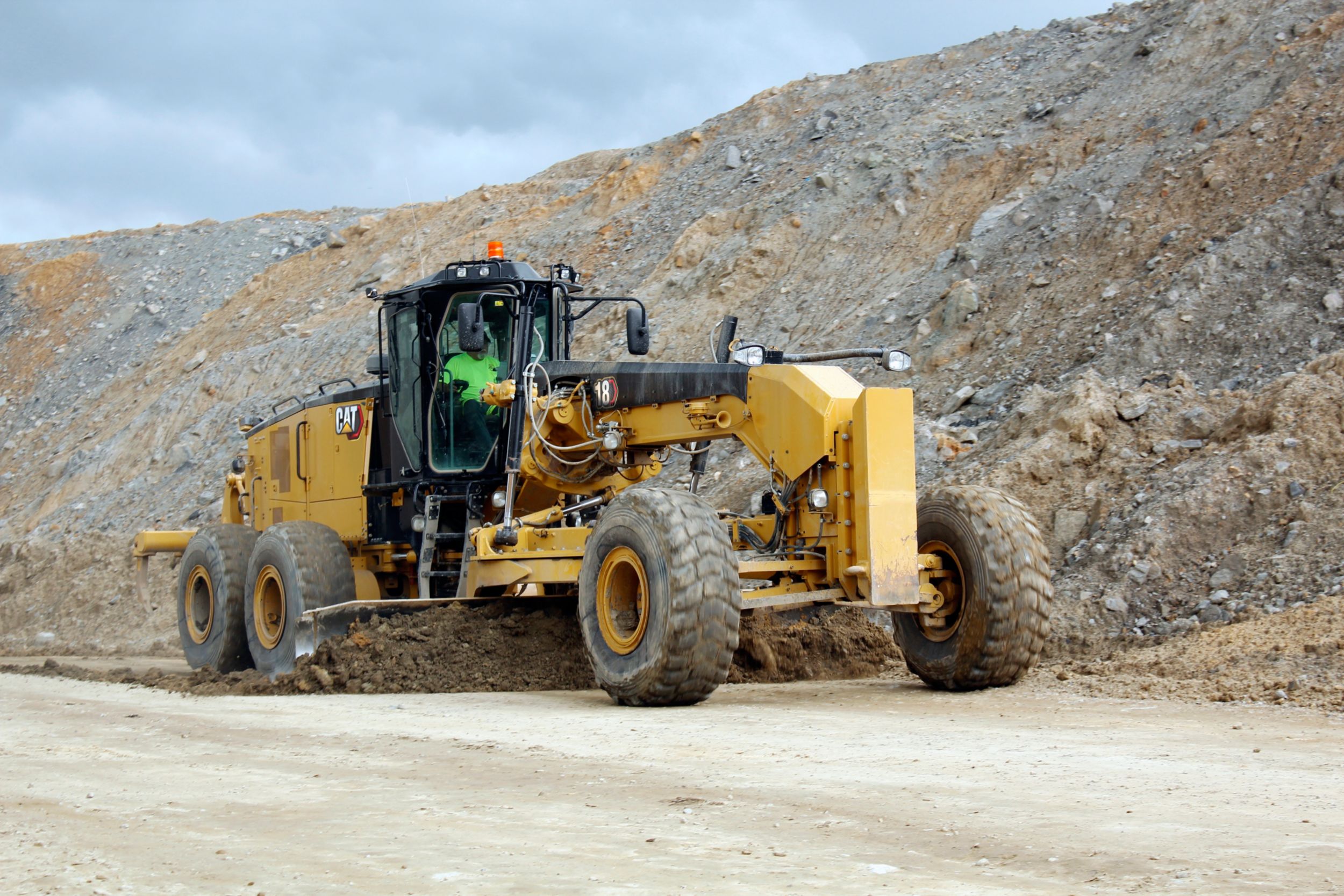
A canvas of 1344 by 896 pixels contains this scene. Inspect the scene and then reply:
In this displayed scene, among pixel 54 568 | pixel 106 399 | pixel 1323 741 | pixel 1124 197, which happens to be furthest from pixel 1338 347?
pixel 106 399

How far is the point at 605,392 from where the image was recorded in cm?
1091

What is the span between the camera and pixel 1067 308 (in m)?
17.1

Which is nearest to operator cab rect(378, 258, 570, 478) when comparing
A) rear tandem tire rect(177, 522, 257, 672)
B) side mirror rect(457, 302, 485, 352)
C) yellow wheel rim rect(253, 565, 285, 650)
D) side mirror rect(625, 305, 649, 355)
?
side mirror rect(457, 302, 485, 352)

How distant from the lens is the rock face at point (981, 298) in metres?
12.3

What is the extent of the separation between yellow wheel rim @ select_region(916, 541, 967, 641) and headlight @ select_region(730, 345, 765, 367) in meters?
1.69

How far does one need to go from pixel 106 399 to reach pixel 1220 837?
34.1m

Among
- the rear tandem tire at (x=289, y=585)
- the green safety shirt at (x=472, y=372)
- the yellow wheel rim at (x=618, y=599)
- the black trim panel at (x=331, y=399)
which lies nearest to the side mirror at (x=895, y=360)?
the yellow wheel rim at (x=618, y=599)

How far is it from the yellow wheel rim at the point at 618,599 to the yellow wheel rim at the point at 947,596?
74.6 inches

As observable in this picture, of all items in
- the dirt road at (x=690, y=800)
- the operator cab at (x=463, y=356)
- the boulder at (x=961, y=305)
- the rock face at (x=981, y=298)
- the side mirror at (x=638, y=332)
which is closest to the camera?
the dirt road at (x=690, y=800)

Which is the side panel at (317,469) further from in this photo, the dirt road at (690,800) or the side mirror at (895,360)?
the side mirror at (895,360)

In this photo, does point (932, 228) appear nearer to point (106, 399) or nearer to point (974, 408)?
point (974, 408)

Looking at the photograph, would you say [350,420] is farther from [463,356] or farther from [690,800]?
[690,800]

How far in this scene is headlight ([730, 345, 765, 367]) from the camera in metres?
9.30

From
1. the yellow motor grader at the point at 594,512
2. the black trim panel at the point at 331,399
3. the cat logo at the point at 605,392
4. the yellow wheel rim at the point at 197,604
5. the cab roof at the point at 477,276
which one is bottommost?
the yellow wheel rim at the point at 197,604
